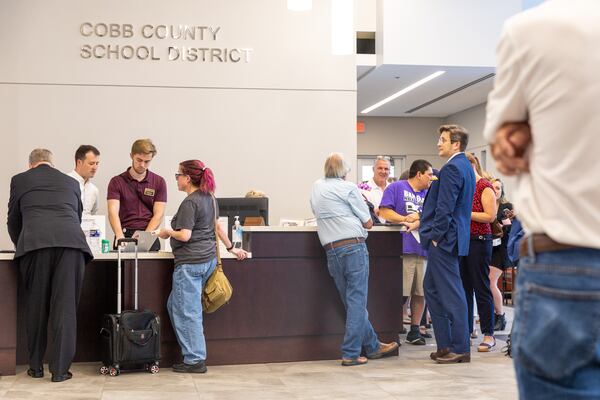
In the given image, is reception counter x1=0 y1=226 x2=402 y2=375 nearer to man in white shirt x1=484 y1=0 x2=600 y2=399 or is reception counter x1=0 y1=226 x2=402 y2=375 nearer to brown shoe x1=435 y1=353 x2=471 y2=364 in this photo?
brown shoe x1=435 y1=353 x2=471 y2=364

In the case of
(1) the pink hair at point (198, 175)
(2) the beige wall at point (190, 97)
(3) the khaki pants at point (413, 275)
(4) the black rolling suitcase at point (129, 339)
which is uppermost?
(2) the beige wall at point (190, 97)

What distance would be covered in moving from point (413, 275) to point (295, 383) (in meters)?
2.27

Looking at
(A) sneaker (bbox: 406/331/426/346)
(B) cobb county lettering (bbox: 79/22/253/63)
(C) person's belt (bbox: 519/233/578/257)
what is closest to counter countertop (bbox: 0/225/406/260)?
(A) sneaker (bbox: 406/331/426/346)

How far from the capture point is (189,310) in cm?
563

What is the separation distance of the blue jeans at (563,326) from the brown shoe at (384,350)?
4.65 meters

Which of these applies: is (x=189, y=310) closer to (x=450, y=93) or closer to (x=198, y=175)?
(x=198, y=175)

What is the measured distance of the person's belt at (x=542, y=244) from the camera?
62.0 inches

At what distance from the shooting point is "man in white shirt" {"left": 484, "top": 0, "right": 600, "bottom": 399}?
1544 millimetres

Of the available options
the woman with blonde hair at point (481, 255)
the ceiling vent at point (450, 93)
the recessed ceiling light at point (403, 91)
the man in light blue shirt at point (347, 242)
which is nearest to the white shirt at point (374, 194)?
the woman with blonde hair at point (481, 255)

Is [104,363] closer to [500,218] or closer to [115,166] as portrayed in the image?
[115,166]

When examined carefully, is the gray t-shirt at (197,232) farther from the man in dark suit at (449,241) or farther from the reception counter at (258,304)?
the man in dark suit at (449,241)

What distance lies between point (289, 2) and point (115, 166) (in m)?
2.60

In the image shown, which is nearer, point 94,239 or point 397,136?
point 94,239

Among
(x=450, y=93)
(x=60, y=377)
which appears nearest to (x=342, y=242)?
(x=60, y=377)
